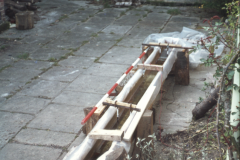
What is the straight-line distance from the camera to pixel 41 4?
10680 mm

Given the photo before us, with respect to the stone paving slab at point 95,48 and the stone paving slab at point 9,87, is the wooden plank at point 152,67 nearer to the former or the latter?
the stone paving slab at point 9,87

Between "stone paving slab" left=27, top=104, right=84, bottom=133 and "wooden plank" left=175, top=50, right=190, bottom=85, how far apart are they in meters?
1.73

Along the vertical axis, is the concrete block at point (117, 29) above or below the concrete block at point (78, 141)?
above

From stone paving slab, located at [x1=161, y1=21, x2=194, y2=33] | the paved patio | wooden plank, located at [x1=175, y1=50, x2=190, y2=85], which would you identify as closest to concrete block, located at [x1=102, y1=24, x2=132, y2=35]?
the paved patio

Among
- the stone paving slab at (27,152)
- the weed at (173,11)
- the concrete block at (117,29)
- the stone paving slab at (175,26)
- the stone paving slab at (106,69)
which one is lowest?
the stone paving slab at (27,152)

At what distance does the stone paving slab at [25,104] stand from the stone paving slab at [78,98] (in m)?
0.22

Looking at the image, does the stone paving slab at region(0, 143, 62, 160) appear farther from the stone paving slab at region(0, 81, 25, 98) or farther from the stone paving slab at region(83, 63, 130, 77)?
the stone paving slab at region(83, 63, 130, 77)

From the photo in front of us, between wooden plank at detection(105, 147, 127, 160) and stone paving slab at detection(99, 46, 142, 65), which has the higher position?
wooden plank at detection(105, 147, 127, 160)

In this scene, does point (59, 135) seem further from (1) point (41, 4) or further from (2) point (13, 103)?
(1) point (41, 4)

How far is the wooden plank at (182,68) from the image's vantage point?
16.1ft

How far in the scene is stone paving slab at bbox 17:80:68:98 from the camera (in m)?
4.78

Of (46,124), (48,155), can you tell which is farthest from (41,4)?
(48,155)

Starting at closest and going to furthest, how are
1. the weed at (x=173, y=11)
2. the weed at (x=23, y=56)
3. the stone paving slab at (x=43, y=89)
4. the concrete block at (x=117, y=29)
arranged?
the stone paving slab at (x=43, y=89) < the weed at (x=23, y=56) < the concrete block at (x=117, y=29) < the weed at (x=173, y=11)

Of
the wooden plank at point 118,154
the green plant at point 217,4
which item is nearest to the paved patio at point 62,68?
the green plant at point 217,4
